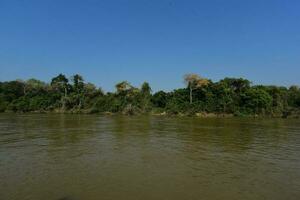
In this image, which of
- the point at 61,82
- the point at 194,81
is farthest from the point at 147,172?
the point at 61,82

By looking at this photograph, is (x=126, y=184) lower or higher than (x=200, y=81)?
lower

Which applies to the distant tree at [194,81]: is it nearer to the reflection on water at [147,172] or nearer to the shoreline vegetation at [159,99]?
the shoreline vegetation at [159,99]

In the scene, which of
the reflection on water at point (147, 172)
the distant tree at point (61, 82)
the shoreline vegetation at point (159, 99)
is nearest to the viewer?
the reflection on water at point (147, 172)

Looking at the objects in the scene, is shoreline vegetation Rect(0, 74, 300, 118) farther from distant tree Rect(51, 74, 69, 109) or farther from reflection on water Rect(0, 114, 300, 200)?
reflection on water Rect(0, 114, 300, 200)

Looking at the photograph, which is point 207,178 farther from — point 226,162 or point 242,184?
point 226,162

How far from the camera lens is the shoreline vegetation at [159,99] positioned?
66812mm

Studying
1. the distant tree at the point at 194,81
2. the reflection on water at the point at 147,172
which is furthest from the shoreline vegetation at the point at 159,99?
the reflection on water at the point at 147,172

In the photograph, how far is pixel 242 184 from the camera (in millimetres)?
10039

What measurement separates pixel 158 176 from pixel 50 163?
5.07 meters

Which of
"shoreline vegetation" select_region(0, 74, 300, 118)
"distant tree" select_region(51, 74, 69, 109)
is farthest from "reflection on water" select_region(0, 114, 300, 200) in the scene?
"distant tree" select_region(51, 74, 69, 109)

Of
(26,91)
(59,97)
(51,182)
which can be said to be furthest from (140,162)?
(26,91)

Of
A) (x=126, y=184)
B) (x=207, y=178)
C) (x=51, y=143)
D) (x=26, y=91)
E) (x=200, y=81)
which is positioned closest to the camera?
(x=126, y=184)

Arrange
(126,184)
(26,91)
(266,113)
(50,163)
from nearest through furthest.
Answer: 1. (126,184)
2. (50,163)
3. (266,113)
4. (26,91)

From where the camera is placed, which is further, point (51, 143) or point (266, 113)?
point (266, 113)
